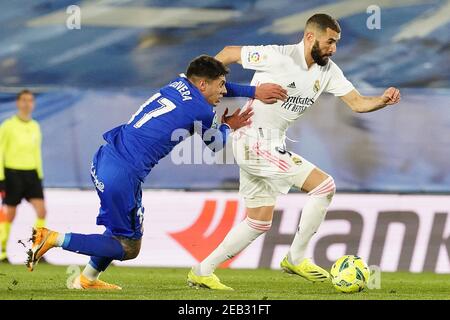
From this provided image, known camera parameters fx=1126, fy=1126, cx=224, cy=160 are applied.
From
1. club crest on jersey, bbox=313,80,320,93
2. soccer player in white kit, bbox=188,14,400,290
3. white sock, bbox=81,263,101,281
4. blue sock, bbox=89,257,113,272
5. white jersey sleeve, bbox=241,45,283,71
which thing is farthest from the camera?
club crest on jersey, bbox=313,80,320,93

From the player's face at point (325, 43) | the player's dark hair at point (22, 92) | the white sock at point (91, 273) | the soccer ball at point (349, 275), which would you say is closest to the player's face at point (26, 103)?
the player's dark hair at point (22, 92)

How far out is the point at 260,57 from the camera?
965 centimetres

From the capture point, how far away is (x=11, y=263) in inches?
534

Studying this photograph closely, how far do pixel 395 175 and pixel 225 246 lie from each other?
489 cm

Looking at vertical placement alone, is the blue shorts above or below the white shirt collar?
below

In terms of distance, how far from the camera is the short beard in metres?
9.55

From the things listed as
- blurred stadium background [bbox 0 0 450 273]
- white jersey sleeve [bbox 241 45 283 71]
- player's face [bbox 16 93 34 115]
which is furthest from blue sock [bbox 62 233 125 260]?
player's face [bbox 16 93 34 115]

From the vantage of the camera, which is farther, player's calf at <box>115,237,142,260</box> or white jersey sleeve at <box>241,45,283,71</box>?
white jersey sleeve at <box>241,45,283,71</box>

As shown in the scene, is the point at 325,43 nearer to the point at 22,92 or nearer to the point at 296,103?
the point at 296,103

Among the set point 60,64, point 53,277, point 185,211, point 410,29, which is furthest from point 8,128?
point 410,29

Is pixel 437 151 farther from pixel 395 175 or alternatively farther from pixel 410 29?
pixel 410 29

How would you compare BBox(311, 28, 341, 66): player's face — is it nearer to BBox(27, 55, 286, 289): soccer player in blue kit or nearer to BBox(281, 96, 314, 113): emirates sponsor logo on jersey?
BBox(281, 96, 314, 113): emirates sponsor logo on jersey

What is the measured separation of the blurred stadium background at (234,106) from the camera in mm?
13336

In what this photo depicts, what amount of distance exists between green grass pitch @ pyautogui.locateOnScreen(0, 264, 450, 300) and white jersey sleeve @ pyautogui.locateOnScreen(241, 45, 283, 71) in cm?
190
